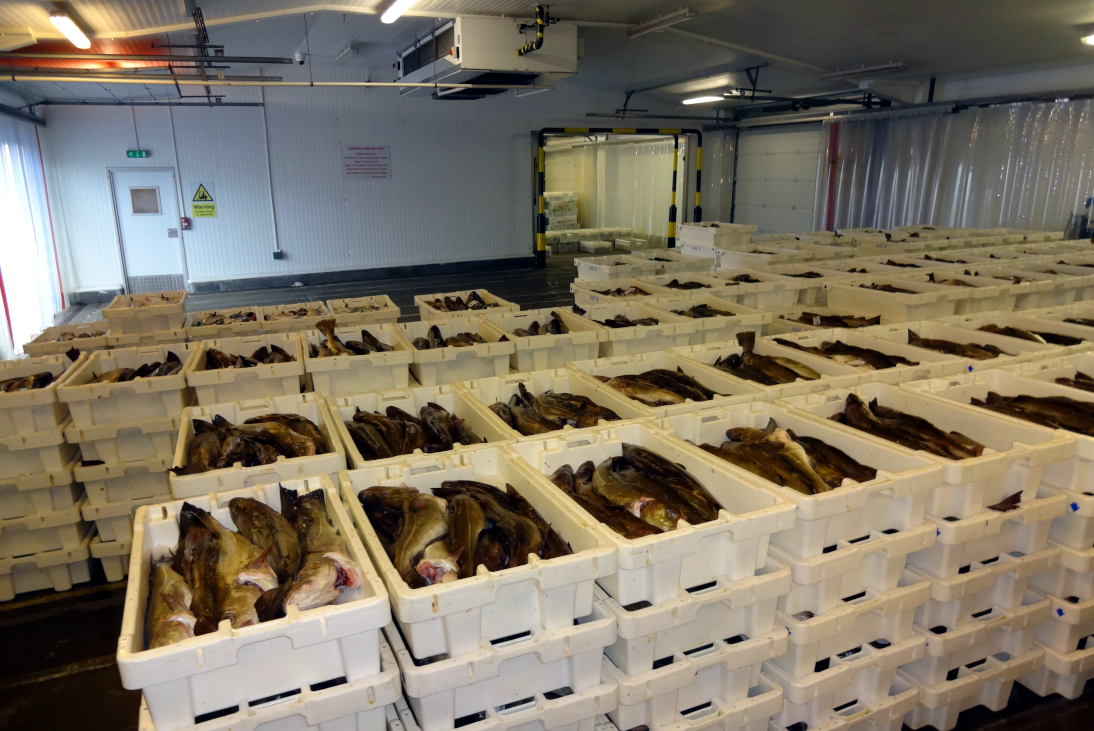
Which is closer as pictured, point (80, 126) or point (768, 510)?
point (768, 510)

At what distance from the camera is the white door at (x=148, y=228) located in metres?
12.5

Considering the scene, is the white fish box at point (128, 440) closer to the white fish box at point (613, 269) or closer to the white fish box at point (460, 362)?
the white fish box at point (460, 362)

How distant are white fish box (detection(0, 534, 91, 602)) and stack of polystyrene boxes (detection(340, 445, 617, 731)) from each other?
2898 mm

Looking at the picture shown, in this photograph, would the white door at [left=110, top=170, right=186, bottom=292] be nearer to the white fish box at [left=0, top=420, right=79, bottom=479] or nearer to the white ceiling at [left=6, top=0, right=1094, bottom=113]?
the white ceiling at [left=6, top=0, right=1094, bottom=113]

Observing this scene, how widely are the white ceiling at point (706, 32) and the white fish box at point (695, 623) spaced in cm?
700

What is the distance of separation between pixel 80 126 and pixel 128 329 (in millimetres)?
8211

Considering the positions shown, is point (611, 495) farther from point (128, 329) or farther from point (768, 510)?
point (128, 329)

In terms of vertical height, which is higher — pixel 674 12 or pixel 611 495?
pixel 674 12

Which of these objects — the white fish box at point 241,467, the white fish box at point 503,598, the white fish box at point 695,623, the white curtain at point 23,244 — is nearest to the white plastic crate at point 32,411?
the white fish box at point 241,467

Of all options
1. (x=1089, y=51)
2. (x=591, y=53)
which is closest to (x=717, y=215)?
(x=591, y=53)

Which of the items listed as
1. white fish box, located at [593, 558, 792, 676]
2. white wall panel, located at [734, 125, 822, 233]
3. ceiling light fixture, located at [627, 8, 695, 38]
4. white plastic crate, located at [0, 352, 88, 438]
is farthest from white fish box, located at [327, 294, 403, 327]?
white wall panel, located at [734, 125, 822, 233]

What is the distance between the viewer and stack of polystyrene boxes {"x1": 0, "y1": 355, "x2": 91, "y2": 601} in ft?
12.4

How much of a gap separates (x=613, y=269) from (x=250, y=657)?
6.38 meters

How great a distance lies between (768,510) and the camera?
88.0 inches
